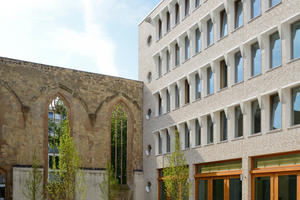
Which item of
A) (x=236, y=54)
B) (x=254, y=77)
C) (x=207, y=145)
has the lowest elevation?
Answer: (x=207, y=145)

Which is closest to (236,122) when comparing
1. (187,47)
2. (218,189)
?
(218,189)

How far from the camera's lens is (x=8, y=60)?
25.1 meters

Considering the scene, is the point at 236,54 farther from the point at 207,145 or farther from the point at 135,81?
the point at 135,81

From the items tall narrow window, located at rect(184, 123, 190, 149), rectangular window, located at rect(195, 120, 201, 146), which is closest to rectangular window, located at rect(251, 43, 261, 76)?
rectangular window, located at rect(195, 120, 201, 146)

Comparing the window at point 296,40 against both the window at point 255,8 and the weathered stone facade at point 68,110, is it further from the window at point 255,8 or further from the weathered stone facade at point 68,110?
the weathered stone facade at point 68,110

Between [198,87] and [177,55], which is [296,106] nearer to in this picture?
[198,87]

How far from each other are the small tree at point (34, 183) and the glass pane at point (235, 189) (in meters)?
11.0

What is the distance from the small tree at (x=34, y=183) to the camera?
929 inches

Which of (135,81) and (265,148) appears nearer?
(265,148)

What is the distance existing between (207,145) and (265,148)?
477cm

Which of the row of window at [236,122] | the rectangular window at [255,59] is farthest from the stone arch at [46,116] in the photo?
the rectangular window at [255,59]

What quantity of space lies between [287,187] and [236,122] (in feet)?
14.9

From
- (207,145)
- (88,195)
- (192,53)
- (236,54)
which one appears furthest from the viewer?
(88,195)

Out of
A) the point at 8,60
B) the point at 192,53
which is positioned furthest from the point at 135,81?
the point at 8,60
